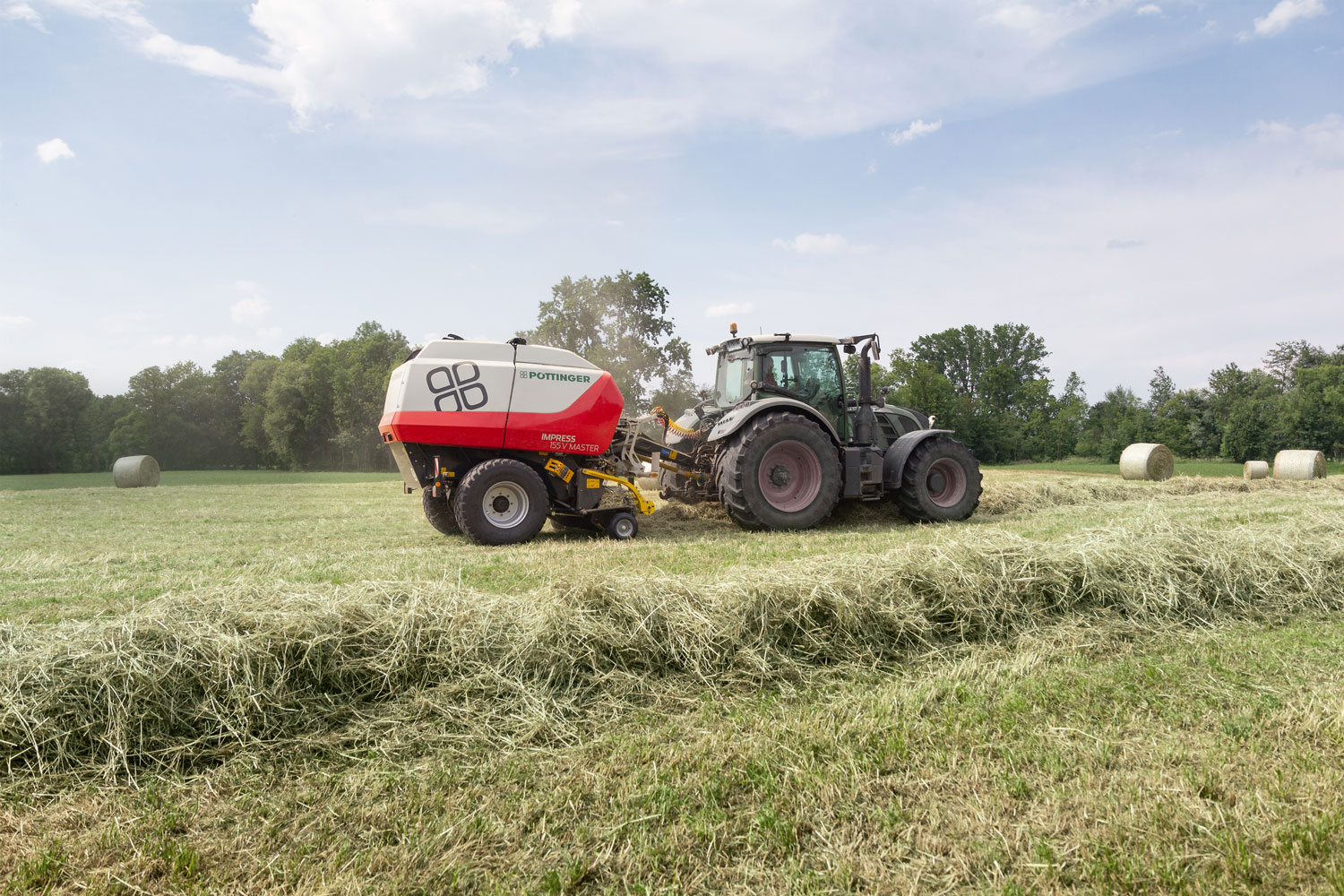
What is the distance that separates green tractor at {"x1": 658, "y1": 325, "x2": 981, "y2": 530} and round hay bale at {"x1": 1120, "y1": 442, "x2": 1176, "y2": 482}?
28.9 feet

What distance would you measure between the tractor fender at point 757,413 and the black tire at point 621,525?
132cm

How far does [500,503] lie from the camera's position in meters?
7.41

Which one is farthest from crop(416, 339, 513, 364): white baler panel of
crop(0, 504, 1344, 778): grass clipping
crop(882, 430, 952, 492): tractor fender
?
crop(882, 430, 952, 492): tractor fender

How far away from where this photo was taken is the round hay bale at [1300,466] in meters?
15.9

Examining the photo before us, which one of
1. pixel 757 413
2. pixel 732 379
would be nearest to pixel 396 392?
pixel 757 413

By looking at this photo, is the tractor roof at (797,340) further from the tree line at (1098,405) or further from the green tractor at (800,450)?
the tree line at (1098,405)

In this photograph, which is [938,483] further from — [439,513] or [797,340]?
[439,513]

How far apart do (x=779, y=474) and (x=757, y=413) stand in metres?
0.72

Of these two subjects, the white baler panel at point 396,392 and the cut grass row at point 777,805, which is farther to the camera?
the white baler panel at point 396,392

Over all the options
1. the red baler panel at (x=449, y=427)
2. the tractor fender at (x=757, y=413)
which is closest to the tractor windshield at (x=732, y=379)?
the tractor fender at (x=757, y=413)

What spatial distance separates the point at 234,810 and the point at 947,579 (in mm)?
3423

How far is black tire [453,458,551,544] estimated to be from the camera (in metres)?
7.08

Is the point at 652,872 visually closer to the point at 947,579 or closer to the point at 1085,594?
the point at 947,579

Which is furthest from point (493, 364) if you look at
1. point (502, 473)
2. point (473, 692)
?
point (473, 692)
